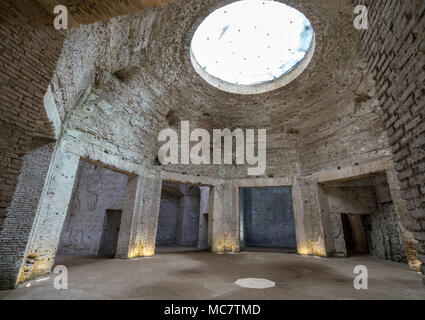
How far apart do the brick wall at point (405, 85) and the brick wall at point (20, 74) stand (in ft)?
13.9

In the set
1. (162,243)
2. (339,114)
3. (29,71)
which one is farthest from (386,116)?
(162,243)

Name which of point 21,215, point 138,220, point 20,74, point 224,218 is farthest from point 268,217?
point 20,74

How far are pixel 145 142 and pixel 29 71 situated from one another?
522cm

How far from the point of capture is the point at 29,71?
2.51 metres

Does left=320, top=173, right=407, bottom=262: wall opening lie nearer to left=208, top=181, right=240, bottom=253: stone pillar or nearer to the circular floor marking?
left=208, top=181, right=240, bottom=253: stone pillar

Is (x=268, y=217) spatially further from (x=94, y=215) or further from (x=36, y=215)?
(x=36, y=215)

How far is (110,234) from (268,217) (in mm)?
10050

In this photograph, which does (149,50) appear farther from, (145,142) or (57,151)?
(57,151)

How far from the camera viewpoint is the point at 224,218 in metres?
9.03

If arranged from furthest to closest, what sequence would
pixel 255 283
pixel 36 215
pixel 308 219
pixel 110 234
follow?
pixel 110 234 → pixel 308 219 → pixel 36 215 → pixel 255 283

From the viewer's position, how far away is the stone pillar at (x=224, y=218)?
8734 mm

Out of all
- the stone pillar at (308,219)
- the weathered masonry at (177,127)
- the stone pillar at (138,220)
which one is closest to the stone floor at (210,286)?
the weathered masonry at (177,127)

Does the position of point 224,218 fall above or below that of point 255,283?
above

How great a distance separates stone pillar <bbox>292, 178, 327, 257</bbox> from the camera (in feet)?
25.3
